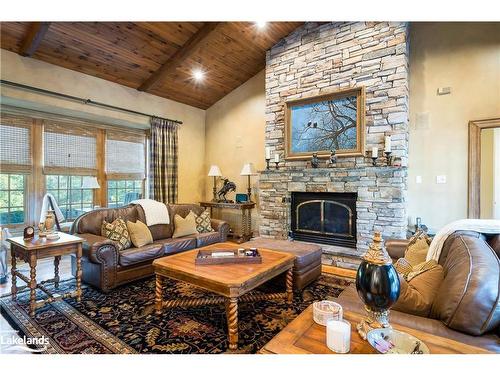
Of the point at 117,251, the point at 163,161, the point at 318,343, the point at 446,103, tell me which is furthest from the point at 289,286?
the point at 163,161

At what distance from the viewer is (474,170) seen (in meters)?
3.65

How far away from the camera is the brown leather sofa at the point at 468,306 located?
1.19 metres

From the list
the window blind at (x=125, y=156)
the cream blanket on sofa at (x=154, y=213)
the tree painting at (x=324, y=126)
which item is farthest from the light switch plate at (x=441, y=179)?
the window blind at (x=125, y=156)

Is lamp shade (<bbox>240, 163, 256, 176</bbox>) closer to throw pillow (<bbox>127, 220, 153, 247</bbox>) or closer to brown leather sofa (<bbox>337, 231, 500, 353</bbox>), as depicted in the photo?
throw pillow (<bbox>127, 220, 153, 247</bbox>)

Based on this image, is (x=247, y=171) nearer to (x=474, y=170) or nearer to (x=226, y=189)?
(x=226, y=189)

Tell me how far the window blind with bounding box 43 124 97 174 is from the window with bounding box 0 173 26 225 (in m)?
0.41

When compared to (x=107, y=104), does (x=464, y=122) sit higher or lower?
lower

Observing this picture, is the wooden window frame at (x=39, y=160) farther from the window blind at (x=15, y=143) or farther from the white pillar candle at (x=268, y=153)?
the white pillar candle at (x=268, y=153)

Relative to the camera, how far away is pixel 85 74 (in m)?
4.34
